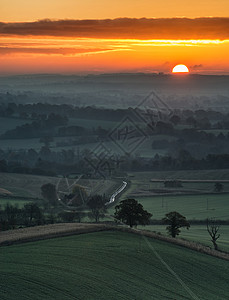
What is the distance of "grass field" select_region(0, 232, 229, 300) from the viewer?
23078mm

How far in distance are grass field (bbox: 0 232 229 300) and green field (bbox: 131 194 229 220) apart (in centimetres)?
2488

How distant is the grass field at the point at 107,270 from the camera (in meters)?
23.1

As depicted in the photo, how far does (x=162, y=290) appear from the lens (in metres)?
26.0

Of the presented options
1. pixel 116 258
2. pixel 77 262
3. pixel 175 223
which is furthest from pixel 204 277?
pixel 175 223

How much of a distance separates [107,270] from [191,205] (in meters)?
40.0

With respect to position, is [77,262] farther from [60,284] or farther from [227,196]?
[227,196]

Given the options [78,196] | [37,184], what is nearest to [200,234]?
[78,196]

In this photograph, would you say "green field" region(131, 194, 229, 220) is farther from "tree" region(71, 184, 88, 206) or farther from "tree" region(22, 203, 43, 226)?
"tree" region(22, 203, 43, 226)

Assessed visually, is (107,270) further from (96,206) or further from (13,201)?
(13,201)

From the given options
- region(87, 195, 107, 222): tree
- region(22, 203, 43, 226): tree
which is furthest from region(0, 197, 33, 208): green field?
region(87, 195, 107, 222): tree

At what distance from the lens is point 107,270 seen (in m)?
27.6

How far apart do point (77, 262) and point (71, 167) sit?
7400 cm

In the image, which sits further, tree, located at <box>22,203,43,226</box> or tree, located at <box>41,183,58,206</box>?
tree, located at <box>41,183,58,206</box>

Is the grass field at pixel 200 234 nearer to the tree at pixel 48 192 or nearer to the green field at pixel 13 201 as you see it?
the green field at pixel 13 201
